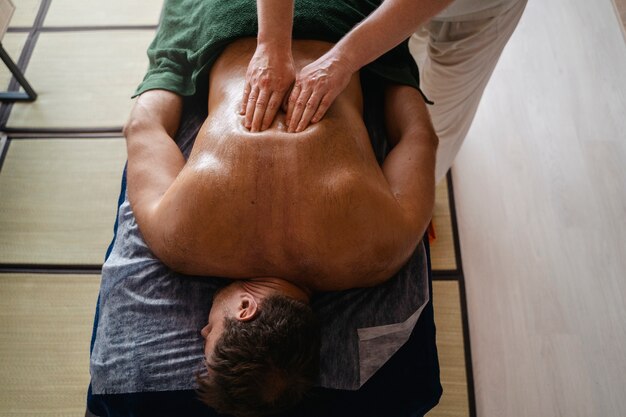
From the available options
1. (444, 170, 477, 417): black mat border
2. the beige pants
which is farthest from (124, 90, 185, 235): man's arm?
(444, 170, 477, 417): black mat border

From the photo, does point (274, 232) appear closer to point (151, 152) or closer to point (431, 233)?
point (151, 152)

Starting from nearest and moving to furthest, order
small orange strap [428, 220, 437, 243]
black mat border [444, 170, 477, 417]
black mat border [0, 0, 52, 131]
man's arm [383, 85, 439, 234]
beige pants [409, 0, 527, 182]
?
man's arm [383, 85, 439, 234], beige pants [409, 0, 527, 182], black mat border [444, 170, 477, 417], small orange strap [428, 220, 437, 243], black mat border [0, 0, 52, 131]

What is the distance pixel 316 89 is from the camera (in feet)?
3.69

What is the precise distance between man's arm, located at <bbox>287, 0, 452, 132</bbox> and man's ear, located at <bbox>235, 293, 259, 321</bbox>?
→ 38cm

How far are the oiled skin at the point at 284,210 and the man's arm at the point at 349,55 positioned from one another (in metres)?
0.04

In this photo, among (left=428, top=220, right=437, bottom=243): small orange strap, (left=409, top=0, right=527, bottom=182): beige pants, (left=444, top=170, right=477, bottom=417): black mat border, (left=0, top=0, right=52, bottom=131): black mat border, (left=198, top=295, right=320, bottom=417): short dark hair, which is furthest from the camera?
(left=0, top=0, right=52, bottom=131): black mat border

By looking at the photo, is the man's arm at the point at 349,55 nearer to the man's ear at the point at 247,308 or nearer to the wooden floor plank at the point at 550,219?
the man's ear at the point at 247,308

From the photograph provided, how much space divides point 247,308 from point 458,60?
886 millimetres

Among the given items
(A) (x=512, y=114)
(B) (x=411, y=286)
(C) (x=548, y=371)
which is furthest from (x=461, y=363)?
(A) (x=512, y=114)

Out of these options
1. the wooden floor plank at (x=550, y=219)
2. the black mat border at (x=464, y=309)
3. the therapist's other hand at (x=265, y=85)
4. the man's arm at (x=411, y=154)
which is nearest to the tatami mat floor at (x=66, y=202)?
the black mat border at (x=464, y=309)

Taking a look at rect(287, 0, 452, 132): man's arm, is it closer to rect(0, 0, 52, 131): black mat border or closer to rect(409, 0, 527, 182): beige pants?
rect(409, 0, 527, 182): beige pants

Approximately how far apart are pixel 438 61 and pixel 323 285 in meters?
0.75

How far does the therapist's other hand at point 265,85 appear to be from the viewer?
1115 millimetres

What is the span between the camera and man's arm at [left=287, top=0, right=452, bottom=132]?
112 centimetres
